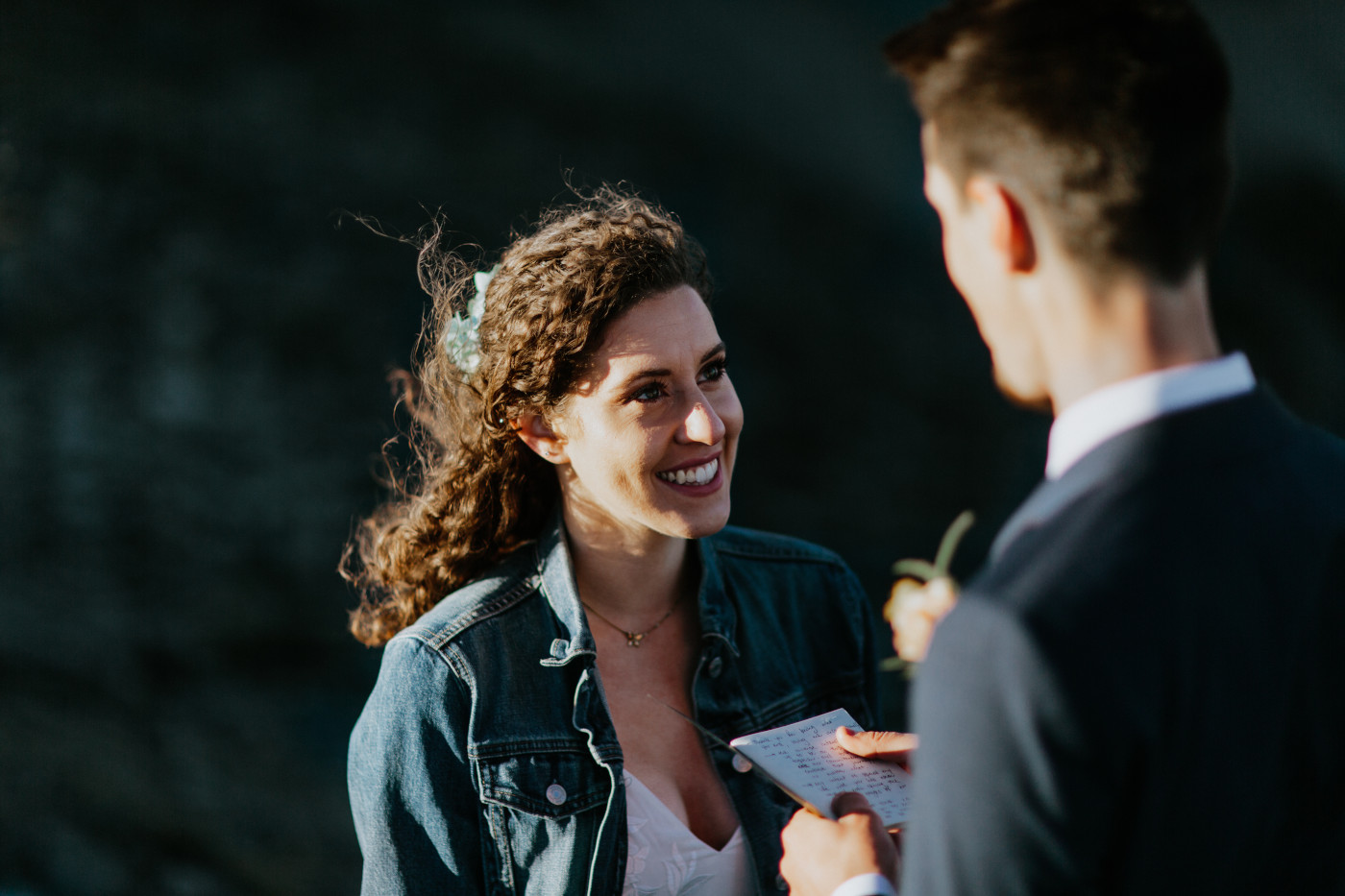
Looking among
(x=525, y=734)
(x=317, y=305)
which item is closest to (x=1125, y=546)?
(x=525, y=734)

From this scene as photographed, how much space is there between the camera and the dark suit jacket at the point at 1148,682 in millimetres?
756

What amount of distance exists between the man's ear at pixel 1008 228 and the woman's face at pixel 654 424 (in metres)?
0.91

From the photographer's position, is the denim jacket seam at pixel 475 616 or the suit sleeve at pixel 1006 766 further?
the denim jacket seam at pixel 475 616

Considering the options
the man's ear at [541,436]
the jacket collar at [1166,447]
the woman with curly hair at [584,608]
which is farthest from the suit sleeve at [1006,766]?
the man's ear at [541,436]

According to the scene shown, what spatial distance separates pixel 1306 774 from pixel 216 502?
163 inches

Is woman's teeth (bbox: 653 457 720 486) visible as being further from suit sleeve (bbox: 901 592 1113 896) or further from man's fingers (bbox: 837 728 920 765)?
suit sleeve (bbox: 901 592 1113 896)

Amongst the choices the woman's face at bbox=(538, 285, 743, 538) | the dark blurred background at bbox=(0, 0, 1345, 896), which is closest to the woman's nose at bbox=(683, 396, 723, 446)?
the woman's face at bbox=(538, 285, 743, 538)

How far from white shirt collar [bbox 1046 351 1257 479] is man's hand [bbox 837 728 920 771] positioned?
1.98 feet

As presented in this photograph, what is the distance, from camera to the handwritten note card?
4.08 ft

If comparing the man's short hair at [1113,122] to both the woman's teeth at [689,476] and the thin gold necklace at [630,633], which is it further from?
the thin gold necklace at [630,633]

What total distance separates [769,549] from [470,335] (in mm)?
768

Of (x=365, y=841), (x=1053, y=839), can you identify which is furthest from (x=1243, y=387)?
(x=365, y=841)

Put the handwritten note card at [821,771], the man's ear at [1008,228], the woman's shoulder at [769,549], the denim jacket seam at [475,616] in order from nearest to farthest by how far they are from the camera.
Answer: the man's ear at [1008,228], the handwritten note card at [821,771], the denim jacket seam at [475,616], the woman's shoulder at [769,549]

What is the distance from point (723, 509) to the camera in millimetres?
1802
